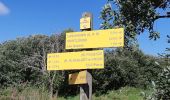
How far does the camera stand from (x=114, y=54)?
31484mm

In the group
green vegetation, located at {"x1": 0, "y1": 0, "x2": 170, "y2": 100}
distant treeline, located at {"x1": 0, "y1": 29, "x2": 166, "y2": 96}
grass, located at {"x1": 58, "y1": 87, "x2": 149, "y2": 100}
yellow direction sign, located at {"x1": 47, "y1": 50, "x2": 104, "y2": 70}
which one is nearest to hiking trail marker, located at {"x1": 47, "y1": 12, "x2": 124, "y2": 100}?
yellow direction sign, located at {"x1": 47, "y1": 50, "x2": 104, "y2": 70}

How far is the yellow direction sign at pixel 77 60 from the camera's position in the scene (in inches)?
294

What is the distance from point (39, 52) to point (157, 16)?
25.4 meters

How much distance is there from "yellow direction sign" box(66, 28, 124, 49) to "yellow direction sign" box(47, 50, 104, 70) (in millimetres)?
155

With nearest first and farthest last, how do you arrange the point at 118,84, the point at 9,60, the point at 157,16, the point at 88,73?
the point at 88,73 → the point at 157,16 → the point at 118,84 → the point at 9,60

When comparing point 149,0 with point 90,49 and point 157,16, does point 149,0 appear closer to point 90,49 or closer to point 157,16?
point 157,16

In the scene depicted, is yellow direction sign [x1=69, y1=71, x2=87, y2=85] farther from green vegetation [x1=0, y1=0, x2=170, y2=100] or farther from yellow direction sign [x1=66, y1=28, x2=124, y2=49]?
green vegetation [x1=0, y1=0, x2=170, y2=100]

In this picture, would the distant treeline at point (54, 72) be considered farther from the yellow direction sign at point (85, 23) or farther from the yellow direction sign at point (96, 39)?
the yellow direction sign at point (96, 39)

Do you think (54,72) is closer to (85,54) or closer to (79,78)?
(79,78)

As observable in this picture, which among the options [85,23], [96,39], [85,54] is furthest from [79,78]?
[85,23]

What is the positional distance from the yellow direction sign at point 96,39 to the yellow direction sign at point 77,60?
155 millimetres

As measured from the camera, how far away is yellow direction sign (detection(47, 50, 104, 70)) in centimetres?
746

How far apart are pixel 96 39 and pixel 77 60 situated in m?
0.47

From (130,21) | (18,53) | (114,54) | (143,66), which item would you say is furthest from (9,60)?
(130,21)
